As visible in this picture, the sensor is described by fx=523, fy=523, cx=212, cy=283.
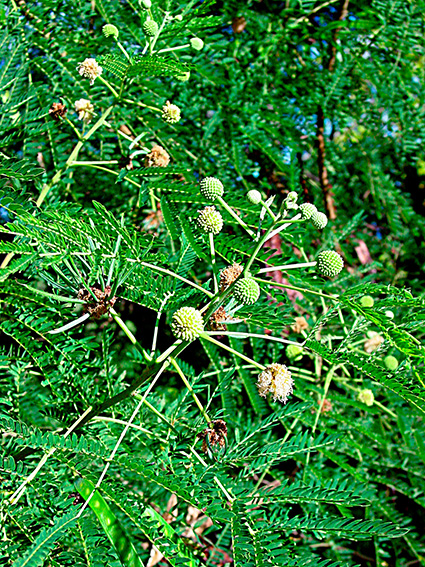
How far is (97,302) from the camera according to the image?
78 cm

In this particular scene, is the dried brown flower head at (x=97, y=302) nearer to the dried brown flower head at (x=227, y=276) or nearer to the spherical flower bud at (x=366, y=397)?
the dried brown flower head at (x=227, y=276)

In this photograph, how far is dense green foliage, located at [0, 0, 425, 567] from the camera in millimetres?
725

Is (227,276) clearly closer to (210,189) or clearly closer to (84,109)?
(210,189)

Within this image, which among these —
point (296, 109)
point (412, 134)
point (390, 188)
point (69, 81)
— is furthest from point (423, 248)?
point (69, 81)

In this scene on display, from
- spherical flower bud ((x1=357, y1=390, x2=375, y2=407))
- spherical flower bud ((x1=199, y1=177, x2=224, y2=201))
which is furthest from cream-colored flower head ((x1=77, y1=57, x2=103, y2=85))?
spherical flower bud ((x1=357, y1=390, x2=375, y2=407))

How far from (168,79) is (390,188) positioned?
0.95 metres

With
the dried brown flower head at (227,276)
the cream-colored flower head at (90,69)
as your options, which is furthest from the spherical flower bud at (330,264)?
the cream-colored flower head at (90,69)

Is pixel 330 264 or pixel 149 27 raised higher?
pixel 149 27

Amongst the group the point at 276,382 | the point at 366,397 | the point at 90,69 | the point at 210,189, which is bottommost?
the point at 366,397

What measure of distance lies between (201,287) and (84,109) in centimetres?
46

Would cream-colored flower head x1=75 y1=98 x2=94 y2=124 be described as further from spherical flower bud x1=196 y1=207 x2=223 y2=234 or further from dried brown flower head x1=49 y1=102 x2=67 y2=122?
spherical flower bud x1=196 y1=207 x2=223 y2=234

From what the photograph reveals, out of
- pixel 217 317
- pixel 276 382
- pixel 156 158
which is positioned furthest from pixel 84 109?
pixel 276 382

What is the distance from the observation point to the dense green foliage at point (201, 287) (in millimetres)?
725

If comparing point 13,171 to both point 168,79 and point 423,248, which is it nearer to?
point 168,79
